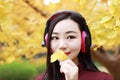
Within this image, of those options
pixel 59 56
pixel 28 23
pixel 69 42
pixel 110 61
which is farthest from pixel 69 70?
pixel 110 61

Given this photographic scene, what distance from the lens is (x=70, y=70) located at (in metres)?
1.98

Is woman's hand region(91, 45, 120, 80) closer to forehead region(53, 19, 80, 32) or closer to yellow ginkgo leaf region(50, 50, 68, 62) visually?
forehead region(53, 19, 80, 32)

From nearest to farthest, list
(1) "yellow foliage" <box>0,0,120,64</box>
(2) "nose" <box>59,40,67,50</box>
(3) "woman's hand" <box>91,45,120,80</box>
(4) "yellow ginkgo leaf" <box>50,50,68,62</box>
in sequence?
1. (4) "yellow ginkgo leaf" <box>50,50,68,62</box>
2. (2) "nose" <box>59,40,67,50</box>
3. (1) "yellow foliage" <box>0,0,120,64</box>
4. (3) "woman's hand" <box>91,45,120,80</box>

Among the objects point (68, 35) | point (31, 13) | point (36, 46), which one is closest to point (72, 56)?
point (68, 35)

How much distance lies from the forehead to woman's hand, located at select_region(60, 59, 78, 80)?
0.72ft

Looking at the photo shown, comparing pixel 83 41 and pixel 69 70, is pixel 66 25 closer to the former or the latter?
pixel 83 41

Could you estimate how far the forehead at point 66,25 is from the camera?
7.00ft

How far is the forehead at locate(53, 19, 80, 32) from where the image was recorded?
2.13 meters

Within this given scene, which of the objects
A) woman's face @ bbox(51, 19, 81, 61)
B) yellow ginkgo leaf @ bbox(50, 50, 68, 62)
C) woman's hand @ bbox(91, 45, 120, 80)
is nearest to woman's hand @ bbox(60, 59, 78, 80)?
yellow ginkgo leaf @ bbox(50, 50, 68, 62)

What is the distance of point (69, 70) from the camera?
1.98m

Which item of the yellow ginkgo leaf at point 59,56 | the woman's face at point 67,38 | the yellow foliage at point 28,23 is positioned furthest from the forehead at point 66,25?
the yellow foliage at point 28,23

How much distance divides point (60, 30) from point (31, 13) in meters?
2.37

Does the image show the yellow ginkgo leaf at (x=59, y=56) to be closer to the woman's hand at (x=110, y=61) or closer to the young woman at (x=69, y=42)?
the young woman at (x=69, y=42)

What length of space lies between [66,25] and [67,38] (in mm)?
73
